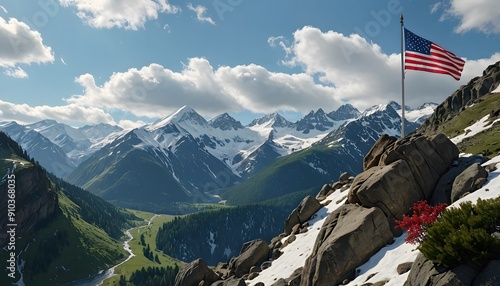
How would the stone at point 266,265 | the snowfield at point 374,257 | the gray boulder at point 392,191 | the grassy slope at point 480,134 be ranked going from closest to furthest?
the snowfield at point 374,257
the gray boulder at point 392,191
the grassy slope at point 480,134
the stone at point 266,265

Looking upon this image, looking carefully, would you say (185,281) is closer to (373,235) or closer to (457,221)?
(373,235)

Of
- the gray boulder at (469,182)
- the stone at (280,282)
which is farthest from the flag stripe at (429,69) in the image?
the stone at (280,282)

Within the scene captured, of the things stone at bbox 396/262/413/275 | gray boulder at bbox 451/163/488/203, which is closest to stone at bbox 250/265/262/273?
stone at bbox 396/262/413/275

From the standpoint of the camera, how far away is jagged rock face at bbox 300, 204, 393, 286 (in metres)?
33.5

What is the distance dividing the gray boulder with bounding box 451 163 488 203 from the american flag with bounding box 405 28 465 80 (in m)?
17.2

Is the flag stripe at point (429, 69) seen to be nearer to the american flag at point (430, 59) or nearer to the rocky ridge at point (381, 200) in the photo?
the american flag at point (430, 59)

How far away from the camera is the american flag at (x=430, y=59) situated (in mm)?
47250

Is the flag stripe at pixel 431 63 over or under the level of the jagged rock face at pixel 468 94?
over

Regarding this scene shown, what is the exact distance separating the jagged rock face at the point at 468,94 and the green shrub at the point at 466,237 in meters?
87.4

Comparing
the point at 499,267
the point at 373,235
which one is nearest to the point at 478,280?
the point at 499,267

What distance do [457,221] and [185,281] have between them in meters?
41.6

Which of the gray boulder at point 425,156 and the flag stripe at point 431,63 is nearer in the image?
the gray boulder at point 425,156

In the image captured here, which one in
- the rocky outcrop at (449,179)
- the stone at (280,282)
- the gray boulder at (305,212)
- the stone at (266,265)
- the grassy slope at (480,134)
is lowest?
the stone at (266,265)

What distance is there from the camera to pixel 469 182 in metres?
33.6
